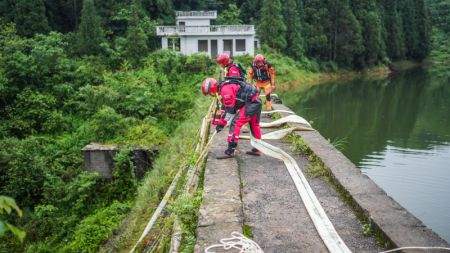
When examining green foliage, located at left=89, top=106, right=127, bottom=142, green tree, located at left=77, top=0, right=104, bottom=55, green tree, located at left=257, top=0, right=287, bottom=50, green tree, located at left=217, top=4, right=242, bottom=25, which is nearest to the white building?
green tree, located at left=257, top=0, right=287, bottom=50

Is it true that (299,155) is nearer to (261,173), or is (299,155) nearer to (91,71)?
(261,173)

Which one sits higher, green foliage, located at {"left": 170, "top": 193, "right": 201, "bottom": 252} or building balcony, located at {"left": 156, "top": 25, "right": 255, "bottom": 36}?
building balcony, located at {"left": 156, "top": 25, "right": 255, "bottom": 36}

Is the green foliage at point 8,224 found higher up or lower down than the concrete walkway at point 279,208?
higher up

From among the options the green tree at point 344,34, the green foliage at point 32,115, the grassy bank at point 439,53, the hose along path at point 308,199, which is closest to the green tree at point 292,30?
the green tree at point 344,34

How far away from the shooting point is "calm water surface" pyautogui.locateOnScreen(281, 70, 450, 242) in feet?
33.5

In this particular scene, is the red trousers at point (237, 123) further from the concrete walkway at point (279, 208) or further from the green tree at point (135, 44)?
the green tree at point (135, 44)

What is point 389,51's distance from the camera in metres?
49.2

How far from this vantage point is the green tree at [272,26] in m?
36.5

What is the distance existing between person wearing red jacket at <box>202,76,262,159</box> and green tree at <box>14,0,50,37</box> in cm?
2558

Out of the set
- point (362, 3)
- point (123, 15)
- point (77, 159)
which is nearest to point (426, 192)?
point (77, 159)

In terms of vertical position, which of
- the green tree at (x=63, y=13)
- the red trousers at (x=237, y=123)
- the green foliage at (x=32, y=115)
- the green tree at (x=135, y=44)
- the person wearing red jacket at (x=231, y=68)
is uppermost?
the green tree at (x=63, y=13)

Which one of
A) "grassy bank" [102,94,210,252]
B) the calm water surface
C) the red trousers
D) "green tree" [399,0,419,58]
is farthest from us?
"green tree" [399,0,419,58]

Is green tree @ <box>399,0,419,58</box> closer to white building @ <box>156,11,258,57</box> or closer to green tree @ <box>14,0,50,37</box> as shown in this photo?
white building @ <box>156,11,258,57</box>

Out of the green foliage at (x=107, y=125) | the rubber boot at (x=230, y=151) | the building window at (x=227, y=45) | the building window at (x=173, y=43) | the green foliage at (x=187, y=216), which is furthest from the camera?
the building window at (x=227, y=45)
